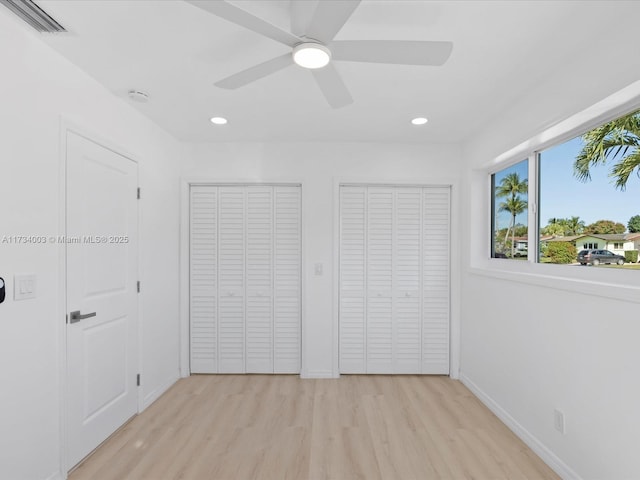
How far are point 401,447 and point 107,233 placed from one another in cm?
244

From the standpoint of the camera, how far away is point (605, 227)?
6.47 feet

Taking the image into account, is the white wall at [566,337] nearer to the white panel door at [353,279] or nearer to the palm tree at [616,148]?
the palm tree at [616,148]

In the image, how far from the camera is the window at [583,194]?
1811 millimetres

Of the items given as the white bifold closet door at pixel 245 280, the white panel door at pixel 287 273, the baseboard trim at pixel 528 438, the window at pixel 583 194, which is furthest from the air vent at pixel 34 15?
the baseboard trim at pixel 528 438

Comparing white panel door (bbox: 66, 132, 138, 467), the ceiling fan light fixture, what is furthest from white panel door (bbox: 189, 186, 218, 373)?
the ceiling fan light fixture

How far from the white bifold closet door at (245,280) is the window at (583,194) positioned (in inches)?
78.7

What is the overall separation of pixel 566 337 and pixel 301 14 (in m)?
2.18

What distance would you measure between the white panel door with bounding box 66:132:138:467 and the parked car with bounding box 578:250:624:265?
3.04m

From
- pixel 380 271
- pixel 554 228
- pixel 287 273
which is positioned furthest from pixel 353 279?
pixel 554 228

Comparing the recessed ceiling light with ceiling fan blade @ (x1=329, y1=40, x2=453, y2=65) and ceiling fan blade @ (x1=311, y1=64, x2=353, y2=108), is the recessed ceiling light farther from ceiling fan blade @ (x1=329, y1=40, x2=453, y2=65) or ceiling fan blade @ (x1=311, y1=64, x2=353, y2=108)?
ceiling fan blade @ (x1=329, y1=40, x2=453, y2=65)

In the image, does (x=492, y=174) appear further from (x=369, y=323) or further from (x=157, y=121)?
(x=157, y=121)

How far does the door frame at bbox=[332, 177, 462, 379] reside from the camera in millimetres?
3508

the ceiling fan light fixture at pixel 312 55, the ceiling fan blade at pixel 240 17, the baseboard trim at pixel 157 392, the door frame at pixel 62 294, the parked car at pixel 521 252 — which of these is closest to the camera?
the ceiling fan blade at pixel 240 17

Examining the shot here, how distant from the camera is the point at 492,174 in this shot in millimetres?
3254
